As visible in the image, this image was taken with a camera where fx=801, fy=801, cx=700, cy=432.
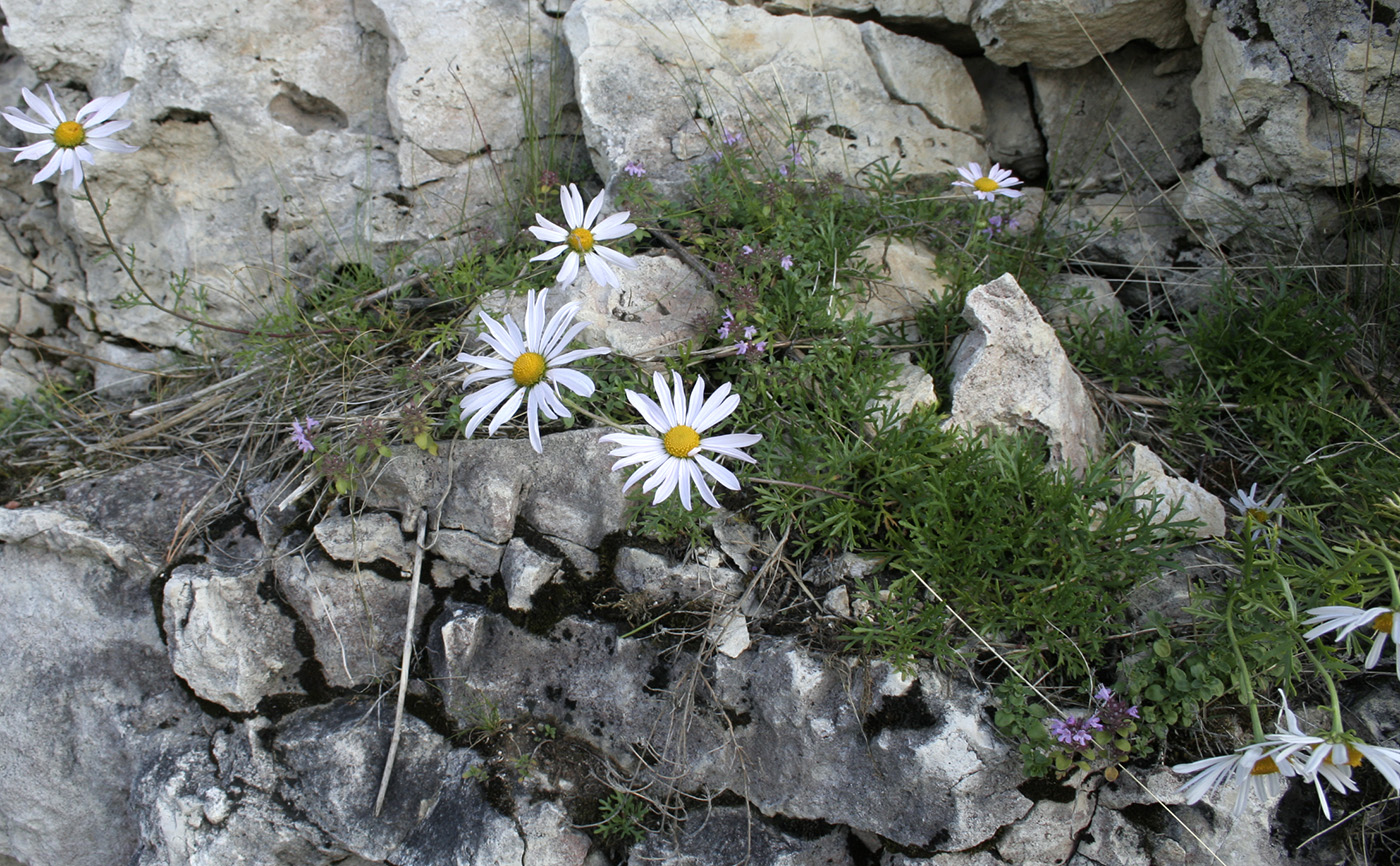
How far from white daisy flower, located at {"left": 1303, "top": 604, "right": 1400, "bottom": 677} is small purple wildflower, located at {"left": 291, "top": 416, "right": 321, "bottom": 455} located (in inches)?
109

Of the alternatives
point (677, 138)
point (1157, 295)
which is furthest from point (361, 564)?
point (1157, 295)

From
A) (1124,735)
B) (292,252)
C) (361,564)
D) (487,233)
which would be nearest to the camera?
(1124,735)

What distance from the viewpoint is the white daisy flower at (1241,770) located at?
5.64ft

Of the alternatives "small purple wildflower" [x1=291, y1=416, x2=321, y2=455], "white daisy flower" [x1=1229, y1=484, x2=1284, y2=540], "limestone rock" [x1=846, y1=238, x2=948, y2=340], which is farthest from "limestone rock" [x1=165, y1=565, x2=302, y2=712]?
"white daisy flower" [x1=1229, y1=484, x2=1284, y2=540]

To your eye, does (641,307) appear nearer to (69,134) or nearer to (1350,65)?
(69,134)

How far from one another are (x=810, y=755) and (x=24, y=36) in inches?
159

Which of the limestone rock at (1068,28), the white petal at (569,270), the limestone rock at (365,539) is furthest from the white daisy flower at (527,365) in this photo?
Result: the limestone rock at (1068,28)

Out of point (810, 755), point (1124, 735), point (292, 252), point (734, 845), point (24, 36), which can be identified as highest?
point (24, 36)

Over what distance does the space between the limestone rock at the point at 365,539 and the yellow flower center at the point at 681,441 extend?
1079mm

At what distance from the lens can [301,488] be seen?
2637mm

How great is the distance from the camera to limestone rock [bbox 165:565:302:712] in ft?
8.21

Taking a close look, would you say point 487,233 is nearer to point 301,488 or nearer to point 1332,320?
point 301,488

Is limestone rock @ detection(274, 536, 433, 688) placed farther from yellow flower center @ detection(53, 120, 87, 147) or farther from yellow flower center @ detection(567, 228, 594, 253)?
yellow flower center @ detection(53, 120, 87, 147)

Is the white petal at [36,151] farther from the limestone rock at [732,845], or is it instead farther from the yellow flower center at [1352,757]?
A: the yellow flower center at [1352,757]
